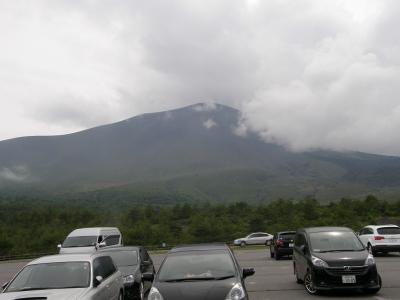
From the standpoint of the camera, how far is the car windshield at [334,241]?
43.7 feet

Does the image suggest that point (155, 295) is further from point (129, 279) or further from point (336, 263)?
point (336, 263)

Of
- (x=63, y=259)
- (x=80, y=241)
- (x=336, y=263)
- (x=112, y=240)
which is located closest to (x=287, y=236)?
(x=112, y=240)

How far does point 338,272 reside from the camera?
1224 cm

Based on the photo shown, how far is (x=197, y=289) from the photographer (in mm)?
8734

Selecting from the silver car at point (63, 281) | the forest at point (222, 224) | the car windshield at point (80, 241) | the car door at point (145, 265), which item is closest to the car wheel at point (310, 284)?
the car door at point (145, 265)

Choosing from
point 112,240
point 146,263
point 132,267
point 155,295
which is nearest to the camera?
point 155,295

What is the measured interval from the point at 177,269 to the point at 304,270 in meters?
5.08

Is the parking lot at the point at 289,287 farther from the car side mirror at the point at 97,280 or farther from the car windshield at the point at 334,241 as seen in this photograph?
the car side mirror at the point at 97,280

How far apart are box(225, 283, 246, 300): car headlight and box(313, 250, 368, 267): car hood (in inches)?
170

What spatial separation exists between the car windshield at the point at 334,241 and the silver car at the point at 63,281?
5628 mm

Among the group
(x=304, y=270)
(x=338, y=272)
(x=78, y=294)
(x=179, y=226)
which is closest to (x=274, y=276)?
(x=304, y=270)

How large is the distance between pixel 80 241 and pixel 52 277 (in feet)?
46.8

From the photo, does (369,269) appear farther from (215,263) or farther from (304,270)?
(215,263)

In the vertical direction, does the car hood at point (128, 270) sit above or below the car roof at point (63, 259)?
below
